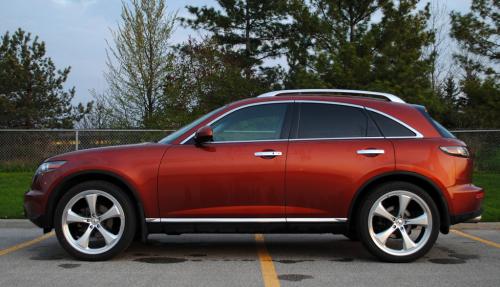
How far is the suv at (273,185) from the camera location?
617 cm

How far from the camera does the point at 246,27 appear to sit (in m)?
35.9

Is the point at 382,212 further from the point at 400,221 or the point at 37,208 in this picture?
the point at 37,208

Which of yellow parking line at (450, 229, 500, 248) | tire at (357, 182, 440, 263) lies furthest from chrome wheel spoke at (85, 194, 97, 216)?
yellow parking line at (450, 229, 500, 248)

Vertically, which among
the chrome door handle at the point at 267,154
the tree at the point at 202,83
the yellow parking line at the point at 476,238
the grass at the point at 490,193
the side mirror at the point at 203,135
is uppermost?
the tree at the point at 202,83

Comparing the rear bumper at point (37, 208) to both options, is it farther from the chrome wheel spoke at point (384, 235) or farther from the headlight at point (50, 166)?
the chrome wheel spoke at point (384, 235)

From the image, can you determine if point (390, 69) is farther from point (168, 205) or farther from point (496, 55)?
point (168, 205)

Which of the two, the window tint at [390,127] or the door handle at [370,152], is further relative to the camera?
the window tint at [390,127]

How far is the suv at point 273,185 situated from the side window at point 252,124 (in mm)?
17

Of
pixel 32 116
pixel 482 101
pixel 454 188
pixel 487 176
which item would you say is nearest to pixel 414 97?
pixel 482 101

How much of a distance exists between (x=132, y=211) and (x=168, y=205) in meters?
0.39

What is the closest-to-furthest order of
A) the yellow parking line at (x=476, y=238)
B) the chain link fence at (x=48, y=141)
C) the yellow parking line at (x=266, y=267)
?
the yellow parking line at (x=266, y=267) < the yellow parking line at (x=476, y=238) < the chain link fence at (x=48, y=141)

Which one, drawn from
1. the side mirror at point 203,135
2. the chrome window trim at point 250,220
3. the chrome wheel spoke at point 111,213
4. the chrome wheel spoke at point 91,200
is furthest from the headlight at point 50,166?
the side mirror at point 203,135

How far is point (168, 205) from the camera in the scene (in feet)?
20.4

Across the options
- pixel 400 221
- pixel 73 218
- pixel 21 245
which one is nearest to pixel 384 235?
pixel 400 221
